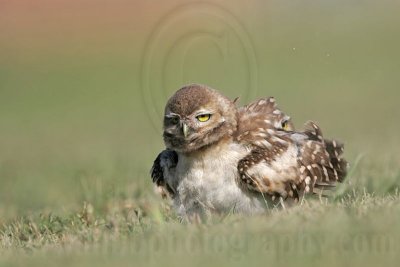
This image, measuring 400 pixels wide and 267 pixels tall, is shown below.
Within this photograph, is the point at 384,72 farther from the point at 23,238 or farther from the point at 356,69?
the point at 23,238

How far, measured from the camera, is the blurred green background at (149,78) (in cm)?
1045

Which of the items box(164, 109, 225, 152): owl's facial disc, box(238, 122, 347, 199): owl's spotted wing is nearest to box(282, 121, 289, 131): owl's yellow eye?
box(238, 122, 347, 199): owl's spotted wing

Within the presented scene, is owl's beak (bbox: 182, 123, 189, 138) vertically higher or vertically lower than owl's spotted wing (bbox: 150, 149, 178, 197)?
higher

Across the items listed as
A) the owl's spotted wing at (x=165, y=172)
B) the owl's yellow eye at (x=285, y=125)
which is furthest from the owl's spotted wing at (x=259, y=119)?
the owl's spotted wing at (x=165, y=172)

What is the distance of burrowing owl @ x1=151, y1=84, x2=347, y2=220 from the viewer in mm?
7711

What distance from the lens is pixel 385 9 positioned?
2756 cm

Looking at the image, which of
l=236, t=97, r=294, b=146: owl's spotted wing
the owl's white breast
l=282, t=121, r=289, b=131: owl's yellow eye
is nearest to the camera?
→ the owl's white breast

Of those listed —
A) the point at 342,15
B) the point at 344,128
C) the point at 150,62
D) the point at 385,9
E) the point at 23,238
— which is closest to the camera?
the point at 23,238

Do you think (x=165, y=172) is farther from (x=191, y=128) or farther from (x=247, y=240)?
(x=247, y=240)

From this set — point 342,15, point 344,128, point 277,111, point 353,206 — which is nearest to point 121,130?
point 344,128

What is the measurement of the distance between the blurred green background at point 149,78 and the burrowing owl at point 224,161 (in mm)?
1402

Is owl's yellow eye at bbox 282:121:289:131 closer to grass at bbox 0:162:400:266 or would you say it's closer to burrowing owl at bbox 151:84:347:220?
burrowing owl at bbox 151:84:347:220

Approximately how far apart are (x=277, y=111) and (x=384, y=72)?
13.3m

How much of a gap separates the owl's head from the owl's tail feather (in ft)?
2.25
